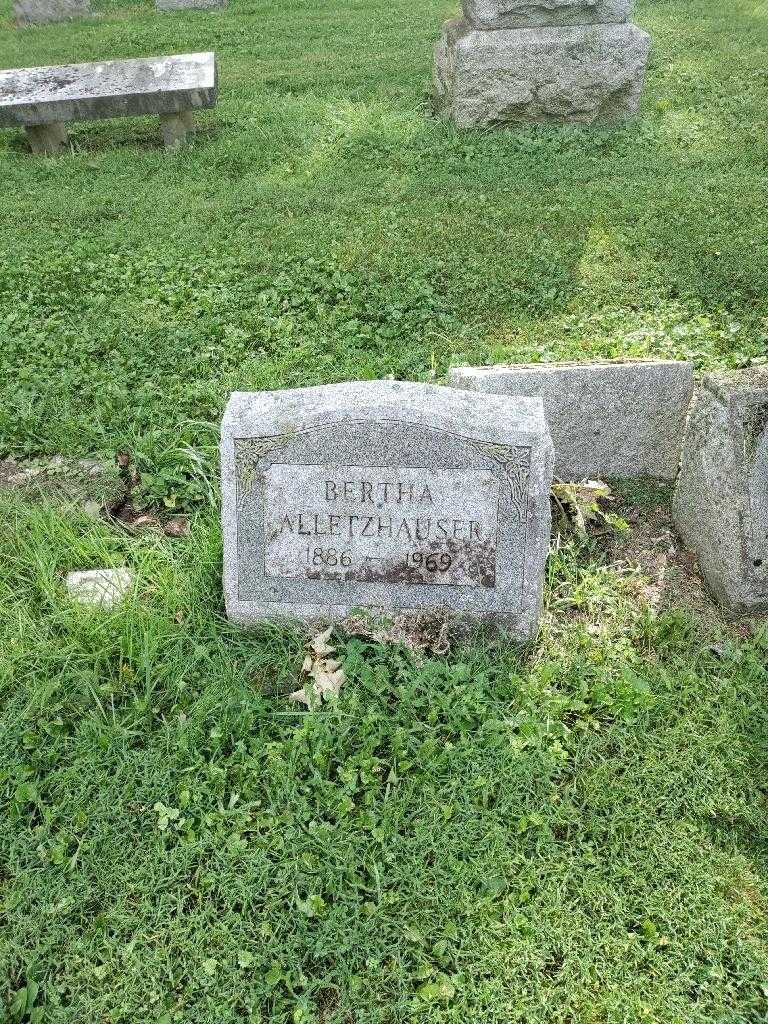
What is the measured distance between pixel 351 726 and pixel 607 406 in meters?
1.73

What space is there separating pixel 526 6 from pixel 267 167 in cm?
228

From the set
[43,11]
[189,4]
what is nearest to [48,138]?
[189,4]

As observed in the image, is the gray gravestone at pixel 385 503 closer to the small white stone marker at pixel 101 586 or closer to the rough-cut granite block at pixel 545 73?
the small white stone marker at pixel 101 586

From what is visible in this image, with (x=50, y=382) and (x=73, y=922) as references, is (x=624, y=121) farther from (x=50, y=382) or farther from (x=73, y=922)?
(x=73, y=922)

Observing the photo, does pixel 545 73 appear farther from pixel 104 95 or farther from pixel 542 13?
pixel 104 95

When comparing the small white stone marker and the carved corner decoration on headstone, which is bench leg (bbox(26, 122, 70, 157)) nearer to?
the carved corner decoration on headstone

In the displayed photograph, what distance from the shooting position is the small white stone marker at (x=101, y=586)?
9.68 feet

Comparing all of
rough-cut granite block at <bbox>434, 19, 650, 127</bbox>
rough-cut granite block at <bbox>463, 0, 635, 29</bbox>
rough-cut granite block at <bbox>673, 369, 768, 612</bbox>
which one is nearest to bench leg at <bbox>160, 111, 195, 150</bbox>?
rough-cut granite block at <bbox>434, 19, 650, 127</bbox>

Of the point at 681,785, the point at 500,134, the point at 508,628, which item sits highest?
the point at 500,134

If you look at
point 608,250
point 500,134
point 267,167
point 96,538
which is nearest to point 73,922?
point 96,538

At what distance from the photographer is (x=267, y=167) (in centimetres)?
619

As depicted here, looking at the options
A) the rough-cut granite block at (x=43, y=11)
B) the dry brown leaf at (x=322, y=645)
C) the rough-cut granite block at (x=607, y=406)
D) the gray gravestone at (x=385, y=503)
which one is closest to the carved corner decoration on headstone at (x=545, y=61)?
the rough-cut granite block at (x=607, y=406)

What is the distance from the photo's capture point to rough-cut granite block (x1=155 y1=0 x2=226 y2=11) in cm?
988

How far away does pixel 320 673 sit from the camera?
8.90 ft
